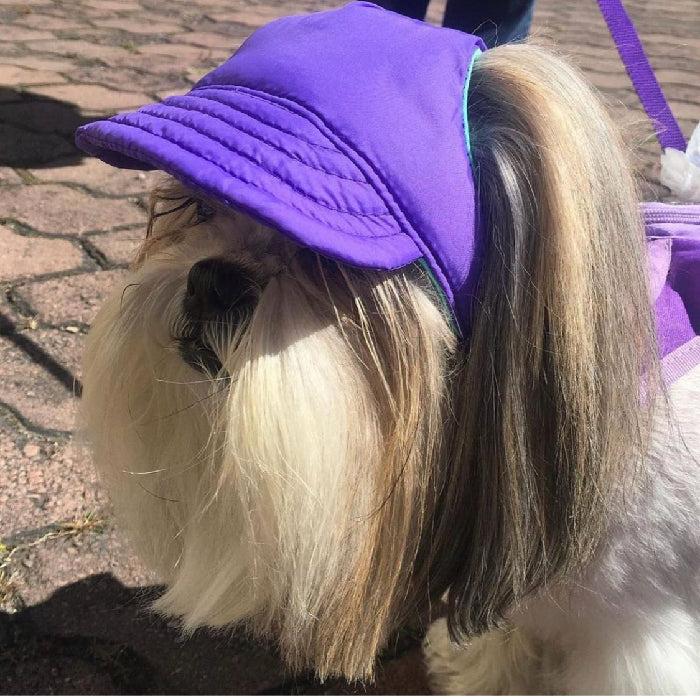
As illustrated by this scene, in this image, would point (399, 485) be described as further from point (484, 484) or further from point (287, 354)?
point (287, 354)

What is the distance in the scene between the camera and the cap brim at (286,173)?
2.99 ft

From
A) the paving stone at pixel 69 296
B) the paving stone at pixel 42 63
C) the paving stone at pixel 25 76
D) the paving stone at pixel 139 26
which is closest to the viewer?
the paving stone at pixel 69 296

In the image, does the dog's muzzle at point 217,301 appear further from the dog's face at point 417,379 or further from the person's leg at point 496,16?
the person's leg at point 496,16

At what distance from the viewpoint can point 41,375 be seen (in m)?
2.18

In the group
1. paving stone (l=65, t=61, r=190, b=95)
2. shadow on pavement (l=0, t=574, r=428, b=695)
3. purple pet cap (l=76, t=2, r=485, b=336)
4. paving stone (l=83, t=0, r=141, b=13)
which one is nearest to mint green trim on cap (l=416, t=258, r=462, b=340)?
purple pet cap (l=76, t=2, r=485, b=336)

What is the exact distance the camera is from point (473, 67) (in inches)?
42.0

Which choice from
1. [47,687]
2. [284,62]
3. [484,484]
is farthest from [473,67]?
[47,687]

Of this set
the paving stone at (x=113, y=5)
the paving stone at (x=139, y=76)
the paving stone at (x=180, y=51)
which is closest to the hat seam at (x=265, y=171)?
the paving stone at (x=139, y=76)

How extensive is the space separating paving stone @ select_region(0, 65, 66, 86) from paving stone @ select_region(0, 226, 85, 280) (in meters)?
1.69

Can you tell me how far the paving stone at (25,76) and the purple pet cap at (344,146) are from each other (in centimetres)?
356

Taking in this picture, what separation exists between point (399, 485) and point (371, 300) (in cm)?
24

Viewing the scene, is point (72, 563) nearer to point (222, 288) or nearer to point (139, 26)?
point (222, 288)

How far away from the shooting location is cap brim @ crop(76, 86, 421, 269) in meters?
0.91

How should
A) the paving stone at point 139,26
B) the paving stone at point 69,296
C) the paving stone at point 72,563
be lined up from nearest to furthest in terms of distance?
the paving stone at point 72,563 → the paving stone at point 69,296 → the paving stone at point 139,26
